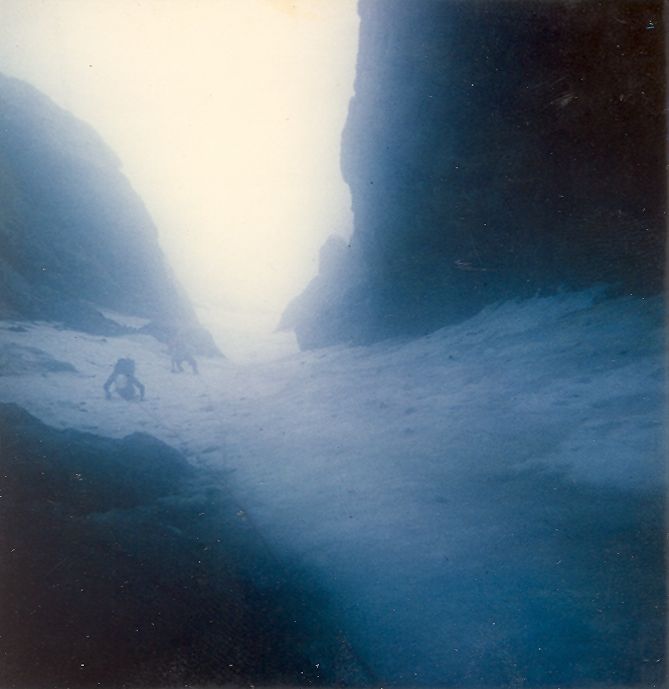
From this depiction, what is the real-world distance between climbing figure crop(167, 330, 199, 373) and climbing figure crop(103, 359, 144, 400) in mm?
238

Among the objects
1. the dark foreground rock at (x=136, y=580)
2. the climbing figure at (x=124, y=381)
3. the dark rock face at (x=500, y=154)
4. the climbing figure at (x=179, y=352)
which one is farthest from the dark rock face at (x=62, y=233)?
the dark rock face at (x=500, y=154)

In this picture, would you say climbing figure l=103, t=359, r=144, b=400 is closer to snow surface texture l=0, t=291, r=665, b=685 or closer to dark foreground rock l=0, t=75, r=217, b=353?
snow surface texture l=0, t=291, r=665, b=685

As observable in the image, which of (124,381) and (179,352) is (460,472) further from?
(124,381)

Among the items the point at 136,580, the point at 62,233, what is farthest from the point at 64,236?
the point at 136,580

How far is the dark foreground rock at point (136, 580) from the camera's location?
6.46 ft

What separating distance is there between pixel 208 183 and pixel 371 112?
1425 millimetres

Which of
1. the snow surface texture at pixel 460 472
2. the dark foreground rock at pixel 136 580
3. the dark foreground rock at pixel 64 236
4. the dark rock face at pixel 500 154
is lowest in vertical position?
the dark foreground rock at pixel 136 580

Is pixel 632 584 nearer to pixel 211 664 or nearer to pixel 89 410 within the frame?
pixel 211 664

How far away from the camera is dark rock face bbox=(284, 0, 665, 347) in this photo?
2107mm

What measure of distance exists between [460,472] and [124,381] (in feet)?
7.09

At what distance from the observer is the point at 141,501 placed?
2.22 m

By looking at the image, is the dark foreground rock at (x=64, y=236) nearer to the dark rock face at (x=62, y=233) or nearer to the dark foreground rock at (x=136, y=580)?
the dark rock face at (x=62, y=233)

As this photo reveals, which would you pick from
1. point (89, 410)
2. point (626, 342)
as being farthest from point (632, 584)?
point (89, 410)

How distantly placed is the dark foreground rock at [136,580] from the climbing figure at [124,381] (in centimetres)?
29
